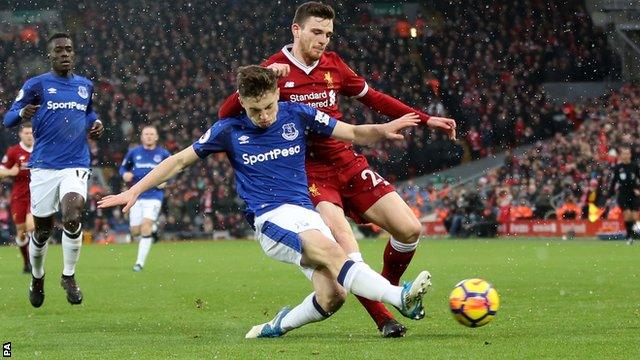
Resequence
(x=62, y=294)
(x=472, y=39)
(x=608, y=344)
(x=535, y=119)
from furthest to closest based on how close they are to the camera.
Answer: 1. (x=472, y=39)
2. (x=535, y=119)
3. (x=62, y=294)
4. (x=608, y=344)

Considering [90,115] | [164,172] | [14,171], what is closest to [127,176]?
[14,171]

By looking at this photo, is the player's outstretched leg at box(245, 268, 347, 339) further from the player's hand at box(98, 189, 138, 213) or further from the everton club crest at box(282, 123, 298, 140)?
the player's hand at box(98, 189, 138, 213)

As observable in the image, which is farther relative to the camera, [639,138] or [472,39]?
[472,39]

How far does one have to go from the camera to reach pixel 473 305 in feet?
22.9

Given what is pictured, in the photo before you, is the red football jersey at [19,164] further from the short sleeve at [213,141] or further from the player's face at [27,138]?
the short sleeve at [213,141]

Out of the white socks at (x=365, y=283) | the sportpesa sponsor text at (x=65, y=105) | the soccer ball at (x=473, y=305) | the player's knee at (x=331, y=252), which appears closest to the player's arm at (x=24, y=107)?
the sportpesa sponsor text at (x=65, y=105)

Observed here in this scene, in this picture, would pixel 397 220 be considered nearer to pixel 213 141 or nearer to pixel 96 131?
pixel 213 141

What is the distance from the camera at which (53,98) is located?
10.6m

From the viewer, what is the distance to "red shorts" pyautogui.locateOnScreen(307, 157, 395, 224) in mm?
8148

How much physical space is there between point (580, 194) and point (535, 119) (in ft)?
23.5

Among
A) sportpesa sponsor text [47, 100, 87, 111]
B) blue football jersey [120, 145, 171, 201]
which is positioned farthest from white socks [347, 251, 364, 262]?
blue football jersey [120, 145, 171, 201]

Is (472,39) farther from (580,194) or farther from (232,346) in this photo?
(232,346)

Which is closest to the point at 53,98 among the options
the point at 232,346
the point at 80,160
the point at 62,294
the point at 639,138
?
the point at 80,160

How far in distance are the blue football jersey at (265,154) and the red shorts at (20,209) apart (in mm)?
10010
